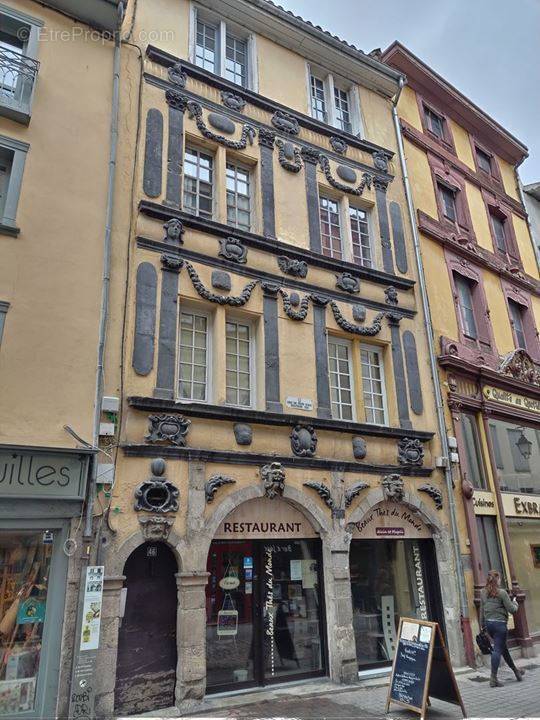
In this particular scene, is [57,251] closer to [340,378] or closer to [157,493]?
[157,493]

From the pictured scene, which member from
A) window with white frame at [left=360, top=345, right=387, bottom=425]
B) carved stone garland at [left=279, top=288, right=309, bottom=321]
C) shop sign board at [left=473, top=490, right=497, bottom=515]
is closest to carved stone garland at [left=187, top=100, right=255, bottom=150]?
carved stone garland at [left=279, top=288, right=309, bottom=321]

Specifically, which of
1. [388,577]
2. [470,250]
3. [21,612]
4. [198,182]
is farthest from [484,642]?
[470,250]

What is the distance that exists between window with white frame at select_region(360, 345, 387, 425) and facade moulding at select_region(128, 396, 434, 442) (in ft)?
1.51

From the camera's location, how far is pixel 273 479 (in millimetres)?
8875

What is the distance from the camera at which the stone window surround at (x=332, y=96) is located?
43.0ft

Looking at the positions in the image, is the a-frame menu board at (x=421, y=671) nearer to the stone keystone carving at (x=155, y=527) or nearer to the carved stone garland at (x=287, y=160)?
the stone keystone carving at (x=155, y=527)

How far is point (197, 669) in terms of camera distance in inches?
295

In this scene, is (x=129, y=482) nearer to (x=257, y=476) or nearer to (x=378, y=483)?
(x=257, y=476)

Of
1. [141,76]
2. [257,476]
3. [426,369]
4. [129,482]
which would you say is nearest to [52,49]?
[141,76]

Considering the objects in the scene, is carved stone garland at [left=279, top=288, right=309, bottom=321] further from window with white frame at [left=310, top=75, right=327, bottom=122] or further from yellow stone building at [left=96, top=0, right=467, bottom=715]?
window with white frame at [left=310, top=75, right=327, bottom=122]

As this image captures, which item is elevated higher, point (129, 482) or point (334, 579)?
point (129, 482)

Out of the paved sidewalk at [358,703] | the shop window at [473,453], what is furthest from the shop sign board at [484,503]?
the paved sidewalk at [358,703]

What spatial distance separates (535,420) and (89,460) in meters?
11.7

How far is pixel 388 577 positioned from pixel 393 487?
1707 mm
